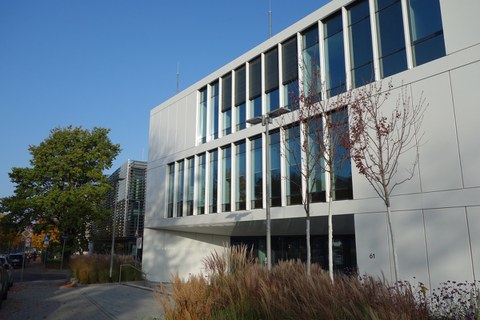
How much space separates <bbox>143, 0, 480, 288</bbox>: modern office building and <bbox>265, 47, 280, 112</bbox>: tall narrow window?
8 centimetres

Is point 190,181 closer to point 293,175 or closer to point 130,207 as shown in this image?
point 293,175

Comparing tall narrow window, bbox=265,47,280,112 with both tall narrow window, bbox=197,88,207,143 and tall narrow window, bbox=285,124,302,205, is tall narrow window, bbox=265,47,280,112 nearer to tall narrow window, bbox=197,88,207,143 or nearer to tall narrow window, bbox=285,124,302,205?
Result: tall narrow window, bbox=285,124,302,205

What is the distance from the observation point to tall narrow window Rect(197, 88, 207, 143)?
24531mm

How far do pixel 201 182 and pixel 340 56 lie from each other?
37.5 ft

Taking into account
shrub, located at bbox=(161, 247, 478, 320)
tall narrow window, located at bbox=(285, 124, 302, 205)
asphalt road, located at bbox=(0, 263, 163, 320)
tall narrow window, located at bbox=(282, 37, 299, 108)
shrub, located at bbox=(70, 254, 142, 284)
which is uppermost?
tall narrow window, located at bbox=(282, 37, 299, 108)

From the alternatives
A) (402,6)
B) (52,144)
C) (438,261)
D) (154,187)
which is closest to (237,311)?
(438,261)

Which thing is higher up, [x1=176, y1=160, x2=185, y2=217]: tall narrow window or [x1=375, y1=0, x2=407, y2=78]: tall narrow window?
[x1=375, y1=0, x2=407, y2=78]: tall narrow window

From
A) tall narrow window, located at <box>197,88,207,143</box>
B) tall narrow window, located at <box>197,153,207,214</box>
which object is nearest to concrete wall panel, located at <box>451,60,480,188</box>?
tall narrow window, located at <box>197,153,207,214</box>

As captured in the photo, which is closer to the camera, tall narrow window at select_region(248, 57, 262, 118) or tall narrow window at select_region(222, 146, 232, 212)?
tall narrow window at select_region(248, 57, 262, 118)

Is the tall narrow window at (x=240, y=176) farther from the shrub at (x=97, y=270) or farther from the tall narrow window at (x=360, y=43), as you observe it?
the shrub at (x=97, y=270)

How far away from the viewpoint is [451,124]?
39.6 ft

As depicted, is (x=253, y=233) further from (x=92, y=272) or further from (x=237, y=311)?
(x=237, y=311)

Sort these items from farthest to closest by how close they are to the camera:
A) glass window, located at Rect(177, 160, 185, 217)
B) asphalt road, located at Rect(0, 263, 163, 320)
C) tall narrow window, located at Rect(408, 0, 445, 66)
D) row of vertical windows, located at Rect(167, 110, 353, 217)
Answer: glass window, located at Rect(177, 160, 185, 217) < row of vertical windows, located at Rect(167, 110, 353, 217) < tall narrow window, located at Rect(408, 0, 445, 66) < asphalt road, located at Rect(0, 263, 163, 320)

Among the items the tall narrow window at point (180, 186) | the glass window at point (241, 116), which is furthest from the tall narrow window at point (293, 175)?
the tall narrow window at point (180, 186)
